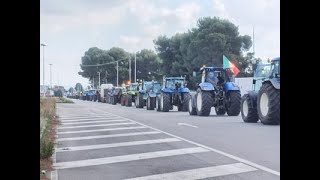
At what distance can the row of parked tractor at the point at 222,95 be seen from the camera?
1443 cm

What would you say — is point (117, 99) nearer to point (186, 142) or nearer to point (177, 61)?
point (177, 61)

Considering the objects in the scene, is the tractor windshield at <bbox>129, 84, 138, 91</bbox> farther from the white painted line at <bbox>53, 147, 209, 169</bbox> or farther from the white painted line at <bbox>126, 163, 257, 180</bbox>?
the white painted line at <bbox>126, 163, 257, 180</bbox>

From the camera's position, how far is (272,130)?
1327 cm

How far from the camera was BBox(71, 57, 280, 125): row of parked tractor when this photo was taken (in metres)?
14.4

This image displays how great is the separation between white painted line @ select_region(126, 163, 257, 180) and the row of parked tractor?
6.08 feet

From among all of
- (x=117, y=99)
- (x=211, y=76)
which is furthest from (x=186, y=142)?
(x=117, y=99)

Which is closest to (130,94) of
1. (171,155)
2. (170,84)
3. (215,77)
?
(170,84)

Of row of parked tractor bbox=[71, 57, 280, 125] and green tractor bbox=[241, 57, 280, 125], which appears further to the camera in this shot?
row of parked tractor bbox=[71, 57, 280, 125]

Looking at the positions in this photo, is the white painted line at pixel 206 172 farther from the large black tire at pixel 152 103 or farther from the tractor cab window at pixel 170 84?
the large black tire at pixel 152 103

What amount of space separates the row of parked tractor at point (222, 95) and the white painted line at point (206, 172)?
1.85m

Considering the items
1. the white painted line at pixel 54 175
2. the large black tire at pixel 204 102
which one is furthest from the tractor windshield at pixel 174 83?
the white painted line at pixel 54 175

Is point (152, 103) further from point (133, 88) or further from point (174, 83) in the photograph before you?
point (133, 88)

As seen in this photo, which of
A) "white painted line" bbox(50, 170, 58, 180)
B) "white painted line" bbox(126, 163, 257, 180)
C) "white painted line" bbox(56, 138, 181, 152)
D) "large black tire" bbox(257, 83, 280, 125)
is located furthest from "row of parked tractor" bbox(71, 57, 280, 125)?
"white painted line" bbox(50, 170, 58, 180)
